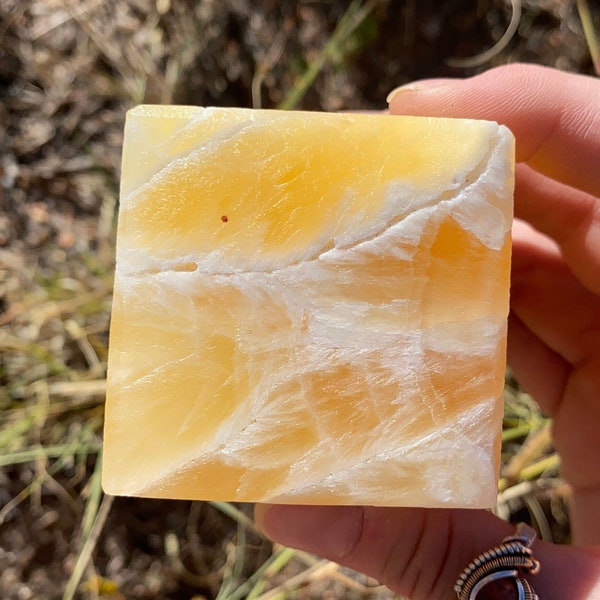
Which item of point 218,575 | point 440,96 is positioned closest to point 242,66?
point 440,96

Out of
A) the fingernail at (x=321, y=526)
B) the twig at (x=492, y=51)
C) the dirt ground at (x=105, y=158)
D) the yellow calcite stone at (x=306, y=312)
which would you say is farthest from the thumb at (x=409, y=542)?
the twig at (x=492, y=51)

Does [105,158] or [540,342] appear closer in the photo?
[540,342]

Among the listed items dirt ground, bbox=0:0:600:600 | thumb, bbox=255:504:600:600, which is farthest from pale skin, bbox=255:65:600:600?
dirt ground, bbox=0:0:600:600

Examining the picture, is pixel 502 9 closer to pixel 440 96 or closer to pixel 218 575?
pixel 440 96

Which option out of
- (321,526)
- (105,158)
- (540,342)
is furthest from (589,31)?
(321,526)

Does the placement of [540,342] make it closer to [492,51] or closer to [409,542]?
[409,542]

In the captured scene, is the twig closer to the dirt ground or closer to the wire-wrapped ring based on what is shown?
the dirt ground

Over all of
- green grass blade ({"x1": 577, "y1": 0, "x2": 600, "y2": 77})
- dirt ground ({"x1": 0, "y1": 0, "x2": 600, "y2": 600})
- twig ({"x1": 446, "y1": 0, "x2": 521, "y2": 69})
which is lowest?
dirt ground ({"x1": 0, "y1": 0, "x2": 600, "y2": 600})
